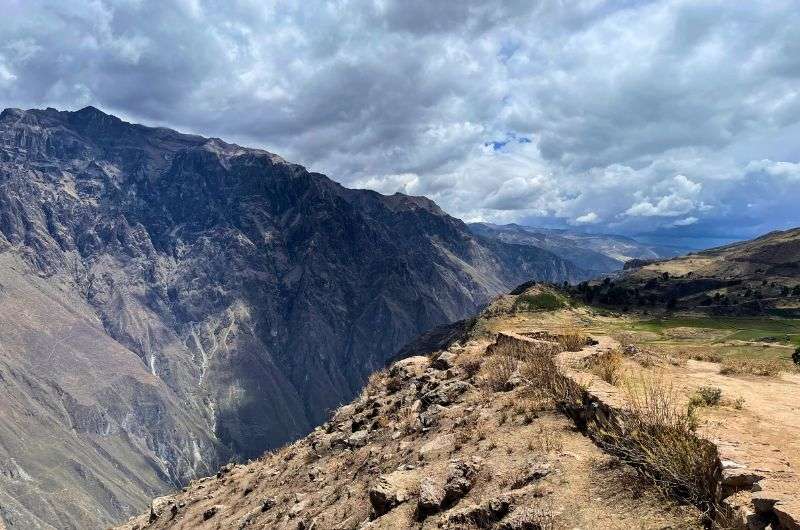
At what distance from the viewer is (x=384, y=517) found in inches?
447

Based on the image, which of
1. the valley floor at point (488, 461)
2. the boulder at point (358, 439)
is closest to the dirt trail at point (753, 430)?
the valley floor at point (488, 461)

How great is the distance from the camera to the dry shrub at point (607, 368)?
13812mm

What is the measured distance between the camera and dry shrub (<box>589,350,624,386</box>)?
1381cm

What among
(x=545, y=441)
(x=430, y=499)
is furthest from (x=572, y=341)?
(x=430, y=499)

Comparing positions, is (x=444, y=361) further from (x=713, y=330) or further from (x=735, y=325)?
(x=735, y=325)

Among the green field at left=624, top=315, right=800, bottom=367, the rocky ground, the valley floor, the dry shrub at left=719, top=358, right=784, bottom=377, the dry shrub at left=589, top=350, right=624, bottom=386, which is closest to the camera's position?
the valley floor

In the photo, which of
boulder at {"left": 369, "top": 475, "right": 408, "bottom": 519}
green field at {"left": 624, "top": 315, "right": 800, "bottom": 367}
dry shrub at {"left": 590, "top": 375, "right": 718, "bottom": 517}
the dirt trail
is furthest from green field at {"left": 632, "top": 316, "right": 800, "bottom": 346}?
boulder at {"left": 369, "top": 475, "right": 408, "bottom": 519}

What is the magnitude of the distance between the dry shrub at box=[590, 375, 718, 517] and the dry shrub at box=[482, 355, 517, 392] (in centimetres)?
580

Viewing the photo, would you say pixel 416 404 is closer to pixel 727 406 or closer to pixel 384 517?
pixel 384 517

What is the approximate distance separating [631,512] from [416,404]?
11.0m

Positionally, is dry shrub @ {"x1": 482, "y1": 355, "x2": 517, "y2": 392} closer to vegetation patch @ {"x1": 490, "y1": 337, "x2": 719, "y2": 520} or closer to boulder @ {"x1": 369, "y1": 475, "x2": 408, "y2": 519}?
vegetation patch @ {"x1": 490, "y1": 337, "x2": 719, "y2": 520}

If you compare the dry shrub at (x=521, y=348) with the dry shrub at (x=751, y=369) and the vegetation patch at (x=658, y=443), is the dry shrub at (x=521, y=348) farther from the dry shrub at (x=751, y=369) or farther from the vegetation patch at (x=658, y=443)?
the dry shrub at (x=751, y=369)

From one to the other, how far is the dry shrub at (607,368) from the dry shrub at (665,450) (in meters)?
2.72

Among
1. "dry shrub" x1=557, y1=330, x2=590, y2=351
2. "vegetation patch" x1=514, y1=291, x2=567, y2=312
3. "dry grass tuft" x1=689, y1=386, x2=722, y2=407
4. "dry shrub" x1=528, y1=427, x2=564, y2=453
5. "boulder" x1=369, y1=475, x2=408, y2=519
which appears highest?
"dry shrub" x1=557, y1=330, x2=590, y2=351
